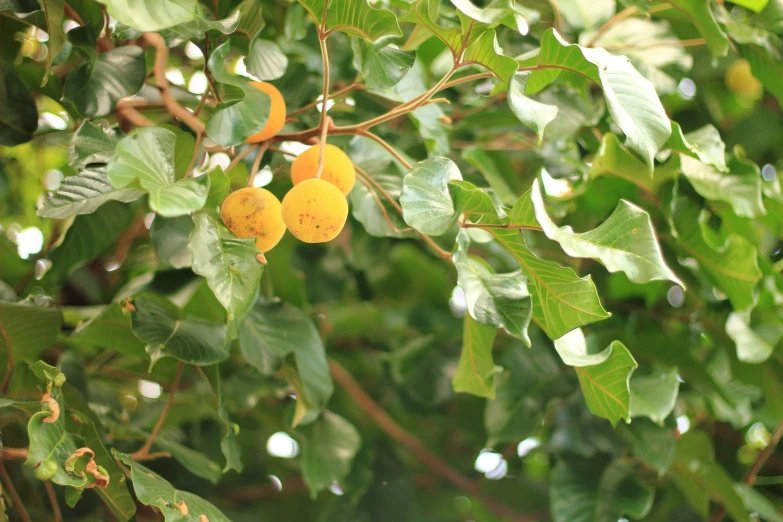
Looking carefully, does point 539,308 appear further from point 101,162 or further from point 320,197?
point 101,162

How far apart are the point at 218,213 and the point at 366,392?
2.72ft

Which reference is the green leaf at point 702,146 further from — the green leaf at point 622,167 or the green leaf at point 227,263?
the green leaf at point 227,263

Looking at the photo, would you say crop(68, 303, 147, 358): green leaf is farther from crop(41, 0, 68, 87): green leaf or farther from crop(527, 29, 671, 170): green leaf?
crop(527, 29, 671, 170): green leaf

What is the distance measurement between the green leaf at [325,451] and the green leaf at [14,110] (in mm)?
468

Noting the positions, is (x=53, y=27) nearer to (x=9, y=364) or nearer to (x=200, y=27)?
(x=200, y=27)

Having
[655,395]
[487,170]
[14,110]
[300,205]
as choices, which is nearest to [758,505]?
[655,395]

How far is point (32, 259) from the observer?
85 cm

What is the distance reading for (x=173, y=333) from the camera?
0.63 meters

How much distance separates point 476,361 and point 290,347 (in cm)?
20

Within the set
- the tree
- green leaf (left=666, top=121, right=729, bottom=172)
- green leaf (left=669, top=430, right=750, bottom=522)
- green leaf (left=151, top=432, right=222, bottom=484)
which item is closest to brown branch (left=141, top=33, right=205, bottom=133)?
the tree

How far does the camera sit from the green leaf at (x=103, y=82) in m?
0.61

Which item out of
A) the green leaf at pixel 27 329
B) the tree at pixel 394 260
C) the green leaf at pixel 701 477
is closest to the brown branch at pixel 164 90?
the tree at pixel 394 260

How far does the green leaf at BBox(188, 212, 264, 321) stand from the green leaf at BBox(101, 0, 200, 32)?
0.13 metres

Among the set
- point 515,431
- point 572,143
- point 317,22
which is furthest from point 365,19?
point 515,431
